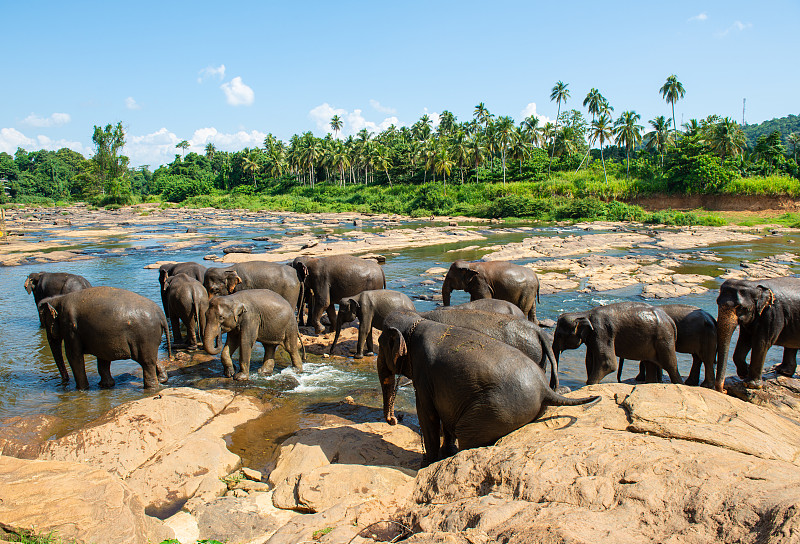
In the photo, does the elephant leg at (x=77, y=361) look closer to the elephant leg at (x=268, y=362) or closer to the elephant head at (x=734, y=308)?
the elephant leg at (x=268, y=362)

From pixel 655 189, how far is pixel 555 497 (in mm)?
65134

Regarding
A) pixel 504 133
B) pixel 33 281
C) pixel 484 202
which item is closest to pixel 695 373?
pixel 33 281

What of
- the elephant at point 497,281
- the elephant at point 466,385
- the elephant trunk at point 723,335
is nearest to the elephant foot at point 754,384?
the elephant trunk at point 723,335

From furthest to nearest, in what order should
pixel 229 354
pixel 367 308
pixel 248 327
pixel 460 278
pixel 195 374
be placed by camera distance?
pixel 460 278, pixel 367 308, pixel 195 374, pixel 229 354, pixel 248 327

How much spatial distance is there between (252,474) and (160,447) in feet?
4.82

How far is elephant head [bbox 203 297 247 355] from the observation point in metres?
9.26

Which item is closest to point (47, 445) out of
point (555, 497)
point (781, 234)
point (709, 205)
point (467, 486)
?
point (467, 486)

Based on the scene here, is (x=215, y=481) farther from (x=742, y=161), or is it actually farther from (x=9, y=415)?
(x=742, y=161)

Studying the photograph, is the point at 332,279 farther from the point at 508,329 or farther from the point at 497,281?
the point at 508,329

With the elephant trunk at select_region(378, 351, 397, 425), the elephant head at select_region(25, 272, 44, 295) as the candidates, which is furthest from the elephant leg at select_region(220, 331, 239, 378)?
the elephant head at select_region(25, 272, 44, 295)

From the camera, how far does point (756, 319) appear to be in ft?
27.9

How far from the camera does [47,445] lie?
6.77 m

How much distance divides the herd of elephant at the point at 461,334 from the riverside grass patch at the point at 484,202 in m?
44.4

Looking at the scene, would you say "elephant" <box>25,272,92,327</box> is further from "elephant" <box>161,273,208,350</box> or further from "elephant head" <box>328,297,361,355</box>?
"elephant head" <box>328,297,361,355</box>
